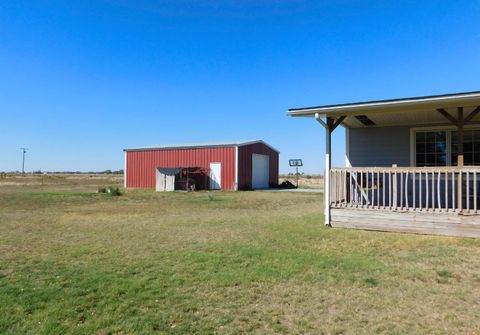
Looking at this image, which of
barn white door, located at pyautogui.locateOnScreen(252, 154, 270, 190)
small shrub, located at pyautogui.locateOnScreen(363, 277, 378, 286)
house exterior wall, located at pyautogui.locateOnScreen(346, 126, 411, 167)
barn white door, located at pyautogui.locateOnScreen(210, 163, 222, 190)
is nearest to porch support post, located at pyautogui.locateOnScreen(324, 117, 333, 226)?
house exterior wall, located at pyautogui.locateOnScreen(346, 126, 411, 167)

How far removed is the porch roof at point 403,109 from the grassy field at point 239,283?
278 centimetres

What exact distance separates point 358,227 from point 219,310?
5204mm

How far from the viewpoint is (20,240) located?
264 inches

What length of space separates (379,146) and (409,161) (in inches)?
37.0

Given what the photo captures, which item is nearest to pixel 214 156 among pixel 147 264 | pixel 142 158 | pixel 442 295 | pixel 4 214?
pixel 142 158

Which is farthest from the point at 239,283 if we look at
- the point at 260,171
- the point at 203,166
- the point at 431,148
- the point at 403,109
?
the point at 260,171

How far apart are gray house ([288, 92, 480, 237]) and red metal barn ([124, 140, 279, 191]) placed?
50.3 feet

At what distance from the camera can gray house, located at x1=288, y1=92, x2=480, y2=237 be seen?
6777mm

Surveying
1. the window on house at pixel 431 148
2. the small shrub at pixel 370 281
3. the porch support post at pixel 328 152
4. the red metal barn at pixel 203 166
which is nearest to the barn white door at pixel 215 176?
the red metal barn at pixel 203 166

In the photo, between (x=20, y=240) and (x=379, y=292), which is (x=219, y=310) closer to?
(x=379, y=292)

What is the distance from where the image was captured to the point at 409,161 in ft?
31.9

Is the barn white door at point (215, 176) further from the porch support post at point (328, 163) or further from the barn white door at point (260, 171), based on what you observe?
the porch support post at point (328, 163)

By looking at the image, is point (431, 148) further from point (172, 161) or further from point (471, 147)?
point (172, 161)

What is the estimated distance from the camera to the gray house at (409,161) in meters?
6.78
